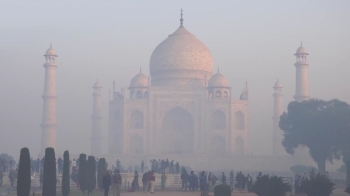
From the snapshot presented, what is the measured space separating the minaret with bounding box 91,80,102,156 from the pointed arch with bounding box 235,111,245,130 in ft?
28.8

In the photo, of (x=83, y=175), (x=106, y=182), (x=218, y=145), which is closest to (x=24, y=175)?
(x=106, y=182)

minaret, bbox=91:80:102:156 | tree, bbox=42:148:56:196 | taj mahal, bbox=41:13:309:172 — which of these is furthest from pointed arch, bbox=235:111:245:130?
tree, bbox=42:148:56:196

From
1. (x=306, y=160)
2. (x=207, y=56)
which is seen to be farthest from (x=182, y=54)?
(x=306, y=160)

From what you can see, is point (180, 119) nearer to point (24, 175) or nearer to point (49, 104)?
point (49, 104)

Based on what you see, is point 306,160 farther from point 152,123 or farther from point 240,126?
point 152,123

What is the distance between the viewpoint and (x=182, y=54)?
4609 centimetres

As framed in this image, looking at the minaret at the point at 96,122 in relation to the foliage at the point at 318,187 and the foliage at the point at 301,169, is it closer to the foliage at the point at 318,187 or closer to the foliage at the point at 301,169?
the foliage at the point at 301,169

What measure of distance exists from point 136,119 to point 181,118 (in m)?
2.79

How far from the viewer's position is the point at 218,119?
1741 inches

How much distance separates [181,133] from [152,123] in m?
2.21

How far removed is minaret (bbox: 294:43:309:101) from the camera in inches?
1663

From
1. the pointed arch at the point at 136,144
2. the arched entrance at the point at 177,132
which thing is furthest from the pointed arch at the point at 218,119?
the pointed arch at the point at 136,144

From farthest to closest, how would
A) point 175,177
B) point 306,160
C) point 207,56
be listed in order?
point 207,56
point 306,160
point 175,177

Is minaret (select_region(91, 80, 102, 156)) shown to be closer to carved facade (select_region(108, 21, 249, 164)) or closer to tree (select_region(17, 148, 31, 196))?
carved facade (select_region(108, 21, 249, 164))
